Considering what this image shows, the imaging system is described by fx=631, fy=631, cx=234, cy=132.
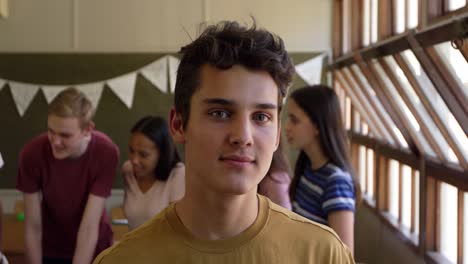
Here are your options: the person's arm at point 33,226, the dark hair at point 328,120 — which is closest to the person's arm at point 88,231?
the person's arm at point 33,226

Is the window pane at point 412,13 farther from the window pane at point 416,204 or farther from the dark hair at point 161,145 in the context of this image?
the dark hair at point 161,145

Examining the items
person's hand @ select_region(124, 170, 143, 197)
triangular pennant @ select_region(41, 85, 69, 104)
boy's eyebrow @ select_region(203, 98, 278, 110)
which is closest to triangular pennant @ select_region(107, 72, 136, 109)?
triangular pennant @ select_region(41, 85, 69, 104)

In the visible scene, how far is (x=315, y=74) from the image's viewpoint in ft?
19.8

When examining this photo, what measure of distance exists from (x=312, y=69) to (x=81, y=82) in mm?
2231

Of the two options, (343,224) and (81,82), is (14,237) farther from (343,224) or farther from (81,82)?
(343,224)

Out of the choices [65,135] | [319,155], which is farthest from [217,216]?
[65,135]

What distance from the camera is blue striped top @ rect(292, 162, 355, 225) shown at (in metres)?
2.07

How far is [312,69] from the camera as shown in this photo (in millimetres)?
6035

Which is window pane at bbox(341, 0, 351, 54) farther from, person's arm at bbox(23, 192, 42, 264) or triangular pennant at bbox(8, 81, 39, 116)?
person's arm at bbox(23, 192, 42, 264)

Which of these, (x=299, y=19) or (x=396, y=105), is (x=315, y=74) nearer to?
(x=299, y=19)

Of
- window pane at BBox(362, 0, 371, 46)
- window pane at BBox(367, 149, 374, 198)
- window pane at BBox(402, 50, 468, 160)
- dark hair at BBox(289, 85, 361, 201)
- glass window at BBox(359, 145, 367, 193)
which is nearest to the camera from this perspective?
dark hair at BBox(289, 85, 361, 201)

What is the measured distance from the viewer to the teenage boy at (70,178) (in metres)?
2.43

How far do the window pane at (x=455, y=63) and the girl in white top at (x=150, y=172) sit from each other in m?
1.16

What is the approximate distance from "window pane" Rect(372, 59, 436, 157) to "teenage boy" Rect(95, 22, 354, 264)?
2.38 meters
